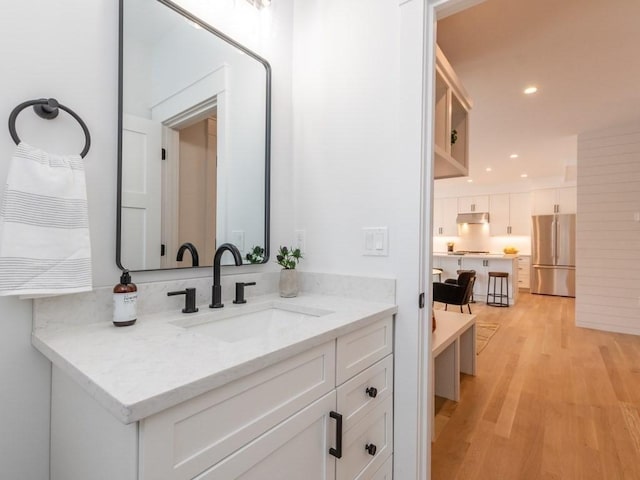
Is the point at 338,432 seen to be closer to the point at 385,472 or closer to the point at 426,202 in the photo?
the point at 385,472

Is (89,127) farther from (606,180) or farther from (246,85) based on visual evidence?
(606,180)

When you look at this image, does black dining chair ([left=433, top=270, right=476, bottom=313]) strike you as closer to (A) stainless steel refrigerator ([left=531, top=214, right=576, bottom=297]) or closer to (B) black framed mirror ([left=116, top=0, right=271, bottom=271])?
(B) black framed mirror ([left=116, top=0, right=271, bottom=271])

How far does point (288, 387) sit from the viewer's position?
0.80m

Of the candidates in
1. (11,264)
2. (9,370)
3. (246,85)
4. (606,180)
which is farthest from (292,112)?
(606,180)

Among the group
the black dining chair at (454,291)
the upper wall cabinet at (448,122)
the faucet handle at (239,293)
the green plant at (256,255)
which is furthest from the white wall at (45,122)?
the black dining chair at (454,291)

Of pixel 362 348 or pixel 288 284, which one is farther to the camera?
pixel 288 284

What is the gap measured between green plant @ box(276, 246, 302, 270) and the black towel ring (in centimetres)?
83

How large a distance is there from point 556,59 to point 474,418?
2808 millimetres

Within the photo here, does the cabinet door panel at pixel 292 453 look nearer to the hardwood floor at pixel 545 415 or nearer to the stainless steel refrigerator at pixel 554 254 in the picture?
the hardwood floor at pixel 545 415

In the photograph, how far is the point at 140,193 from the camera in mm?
1104

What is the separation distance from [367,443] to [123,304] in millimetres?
925

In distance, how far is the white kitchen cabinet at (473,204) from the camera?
312 inches

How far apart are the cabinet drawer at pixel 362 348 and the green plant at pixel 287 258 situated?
49 centimetres

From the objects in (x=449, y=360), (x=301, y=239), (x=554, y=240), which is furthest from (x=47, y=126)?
(x=554, y=240)
